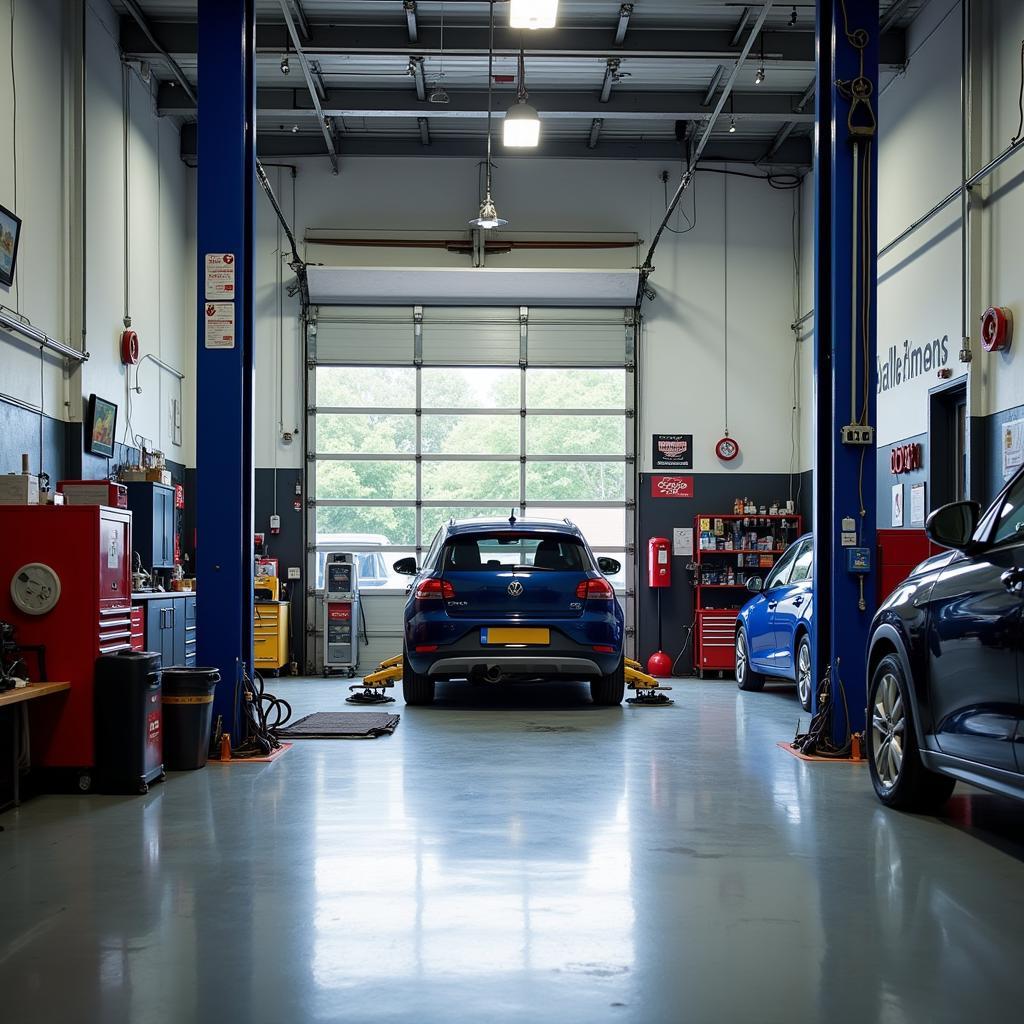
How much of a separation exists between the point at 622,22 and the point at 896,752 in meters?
8.67

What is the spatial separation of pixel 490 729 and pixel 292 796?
2641 millimetres

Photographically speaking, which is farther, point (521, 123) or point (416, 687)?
point (521, 123)

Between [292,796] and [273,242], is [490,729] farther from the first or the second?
[273,242]

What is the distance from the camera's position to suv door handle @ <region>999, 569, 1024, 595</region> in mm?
3943

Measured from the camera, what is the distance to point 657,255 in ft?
49.5

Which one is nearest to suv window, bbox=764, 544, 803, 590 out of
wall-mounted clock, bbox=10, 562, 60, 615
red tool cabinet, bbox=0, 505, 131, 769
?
red tool cabinet, bbox=0, 505, 131, 769

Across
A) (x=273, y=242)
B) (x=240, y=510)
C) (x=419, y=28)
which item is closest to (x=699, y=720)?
(x=240, y=510)

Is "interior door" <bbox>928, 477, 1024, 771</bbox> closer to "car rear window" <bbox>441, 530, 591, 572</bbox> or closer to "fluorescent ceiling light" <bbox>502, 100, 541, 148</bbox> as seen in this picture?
→ "car rear window" <bbox>441, 530, 591, 572</bbox>

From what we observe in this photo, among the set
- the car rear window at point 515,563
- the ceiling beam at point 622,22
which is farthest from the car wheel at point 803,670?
the ceiling beam at point 622,22

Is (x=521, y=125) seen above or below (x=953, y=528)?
above

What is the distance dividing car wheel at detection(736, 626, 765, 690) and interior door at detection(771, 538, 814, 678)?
1231 mm

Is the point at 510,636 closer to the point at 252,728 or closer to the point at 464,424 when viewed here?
the point at 252,728

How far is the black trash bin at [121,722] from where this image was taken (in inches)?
225

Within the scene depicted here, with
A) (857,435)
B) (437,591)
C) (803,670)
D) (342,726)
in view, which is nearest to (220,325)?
(437,591)
